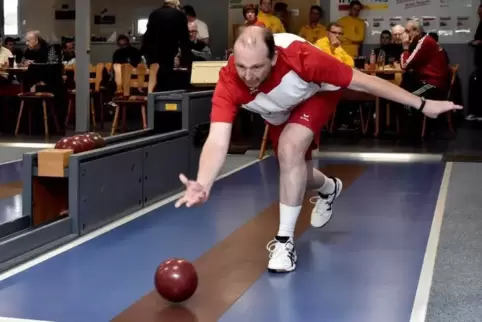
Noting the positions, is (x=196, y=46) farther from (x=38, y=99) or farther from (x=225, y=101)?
(x=225, y=101)

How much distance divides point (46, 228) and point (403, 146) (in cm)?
550

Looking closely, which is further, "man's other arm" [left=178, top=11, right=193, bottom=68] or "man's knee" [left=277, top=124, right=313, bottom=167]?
"man's other arm" [left=178, top=11, right=193, bottom=68]

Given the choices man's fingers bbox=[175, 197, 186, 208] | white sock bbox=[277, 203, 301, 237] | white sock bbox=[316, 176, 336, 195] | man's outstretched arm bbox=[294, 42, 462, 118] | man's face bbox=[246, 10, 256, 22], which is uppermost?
man's face bbox=[246, 10, 256, 22]

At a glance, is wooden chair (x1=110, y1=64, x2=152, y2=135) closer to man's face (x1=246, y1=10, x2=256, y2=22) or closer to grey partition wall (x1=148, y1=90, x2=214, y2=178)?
man's face (x1=246, y1=10, x2=256, y2=22)

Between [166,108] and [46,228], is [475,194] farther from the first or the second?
[46,228]

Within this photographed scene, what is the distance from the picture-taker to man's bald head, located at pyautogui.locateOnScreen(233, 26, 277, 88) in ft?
10.8

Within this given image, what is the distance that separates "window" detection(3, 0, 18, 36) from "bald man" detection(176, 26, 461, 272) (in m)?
11.6

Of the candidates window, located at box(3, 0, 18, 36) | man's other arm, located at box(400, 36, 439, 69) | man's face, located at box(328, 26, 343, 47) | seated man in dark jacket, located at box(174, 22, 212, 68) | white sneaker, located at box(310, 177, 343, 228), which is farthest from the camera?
window, located at box(3, 0, 18, 36)

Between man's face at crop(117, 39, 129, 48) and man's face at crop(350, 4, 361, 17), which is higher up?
man's face at crop(350, 4, 361, 17)

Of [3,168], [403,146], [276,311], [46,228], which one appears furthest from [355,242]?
[403,146]

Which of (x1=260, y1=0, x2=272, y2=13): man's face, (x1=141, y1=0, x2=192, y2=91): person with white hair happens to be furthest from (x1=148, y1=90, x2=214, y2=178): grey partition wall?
(x1=260, y1=0, x2=272, y2=13): man's face

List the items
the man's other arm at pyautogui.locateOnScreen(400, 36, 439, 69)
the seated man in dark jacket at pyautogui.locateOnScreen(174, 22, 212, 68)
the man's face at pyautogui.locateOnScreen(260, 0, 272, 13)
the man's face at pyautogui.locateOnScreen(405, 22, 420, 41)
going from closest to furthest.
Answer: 1. the man's other arm at pyautogui.locateOnScreen(400, 36, 439, 69)
2. the man's face at pyautogui.locateOnScreen(405, 22, 420, 41)
3. the seated man in dark jacket at pyautogui.locateOnScreen(174, 22, 212, 68)
4. the man's face at pyautogui.locateOnScreen(260, 0, 272, 13)

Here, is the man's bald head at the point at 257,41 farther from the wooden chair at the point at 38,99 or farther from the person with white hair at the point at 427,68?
the wooden chair at the point at 38,99

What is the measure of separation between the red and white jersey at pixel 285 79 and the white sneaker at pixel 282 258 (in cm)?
67
